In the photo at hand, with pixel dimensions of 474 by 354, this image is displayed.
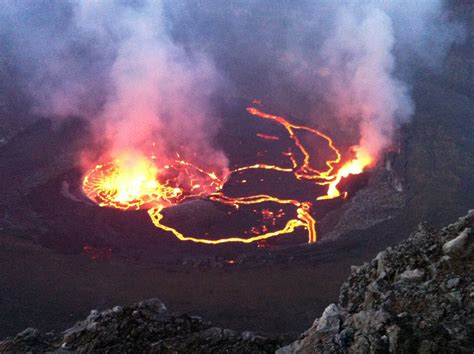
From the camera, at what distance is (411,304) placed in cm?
969

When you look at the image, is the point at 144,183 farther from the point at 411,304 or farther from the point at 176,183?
the point at 411,304

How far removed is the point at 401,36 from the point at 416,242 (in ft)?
162

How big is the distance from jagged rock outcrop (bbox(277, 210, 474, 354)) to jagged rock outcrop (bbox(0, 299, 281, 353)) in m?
1.49

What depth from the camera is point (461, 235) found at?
11.0m

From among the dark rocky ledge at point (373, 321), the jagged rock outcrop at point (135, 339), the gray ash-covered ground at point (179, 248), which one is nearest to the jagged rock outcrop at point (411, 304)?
the dark rocky ledge at point (373, 321)

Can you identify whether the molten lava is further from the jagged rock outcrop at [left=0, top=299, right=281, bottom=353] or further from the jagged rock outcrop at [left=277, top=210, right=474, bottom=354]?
the jagged rock outcrop at [left=277, top=210, right=474, bottom=354]

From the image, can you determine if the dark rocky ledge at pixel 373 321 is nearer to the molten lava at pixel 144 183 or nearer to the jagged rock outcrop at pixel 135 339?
the jagged rock outcrop at pixel 135 339

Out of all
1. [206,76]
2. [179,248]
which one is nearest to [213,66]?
[206,76]

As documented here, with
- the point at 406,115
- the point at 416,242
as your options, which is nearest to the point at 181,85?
the point at 406,115

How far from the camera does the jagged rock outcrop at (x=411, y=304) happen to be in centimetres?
859

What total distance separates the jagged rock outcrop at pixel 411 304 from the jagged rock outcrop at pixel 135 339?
1490mm

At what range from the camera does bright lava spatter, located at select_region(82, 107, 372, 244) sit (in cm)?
2924

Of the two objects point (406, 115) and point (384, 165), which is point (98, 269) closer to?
point (384, 165)

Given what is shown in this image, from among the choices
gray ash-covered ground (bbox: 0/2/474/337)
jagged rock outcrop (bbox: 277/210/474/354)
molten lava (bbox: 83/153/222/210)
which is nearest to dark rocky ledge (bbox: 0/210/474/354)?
jagged rock outcrop (bbox: 277/210/474/354)
